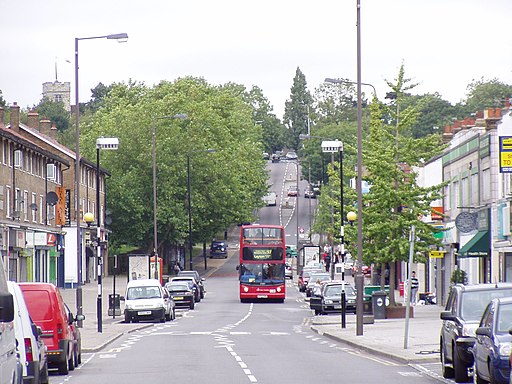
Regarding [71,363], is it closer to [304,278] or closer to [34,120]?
[304,278]

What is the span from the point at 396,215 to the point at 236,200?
154ft

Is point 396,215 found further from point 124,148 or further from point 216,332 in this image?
point 124,148

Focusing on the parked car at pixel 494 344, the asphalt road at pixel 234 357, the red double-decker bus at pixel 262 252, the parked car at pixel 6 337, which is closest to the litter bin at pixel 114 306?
the asphalt road at pixel 234 357

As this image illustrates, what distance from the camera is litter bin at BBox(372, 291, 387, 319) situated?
47.2 m

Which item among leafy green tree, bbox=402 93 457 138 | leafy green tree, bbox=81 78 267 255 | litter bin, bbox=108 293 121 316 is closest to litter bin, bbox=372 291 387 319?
litter bin, bbox=108 293 121 316

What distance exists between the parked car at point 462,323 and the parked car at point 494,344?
1.02m

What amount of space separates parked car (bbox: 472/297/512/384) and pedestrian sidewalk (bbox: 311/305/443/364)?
7.17 metres

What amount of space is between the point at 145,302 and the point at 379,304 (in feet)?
33.0

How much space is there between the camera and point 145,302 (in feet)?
164

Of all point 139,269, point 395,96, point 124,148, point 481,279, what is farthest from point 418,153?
point 124,148

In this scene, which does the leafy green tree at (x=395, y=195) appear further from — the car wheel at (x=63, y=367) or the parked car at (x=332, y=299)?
the car wheel at (x=63, y=367)

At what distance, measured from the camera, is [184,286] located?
211 feet

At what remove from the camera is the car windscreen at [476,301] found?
21.7 metres

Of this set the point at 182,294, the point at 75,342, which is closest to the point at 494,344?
the point at 75,342
